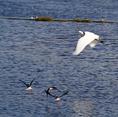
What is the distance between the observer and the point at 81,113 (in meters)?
26.7

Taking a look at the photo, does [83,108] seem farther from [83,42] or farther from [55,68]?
[55,68]

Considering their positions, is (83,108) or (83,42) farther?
(83,108)

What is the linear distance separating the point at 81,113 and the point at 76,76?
24.1 ft

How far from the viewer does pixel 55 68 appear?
119 feet

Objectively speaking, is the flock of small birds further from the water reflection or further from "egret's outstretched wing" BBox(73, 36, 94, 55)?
the water reflection

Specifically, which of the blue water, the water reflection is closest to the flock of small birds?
the blue water

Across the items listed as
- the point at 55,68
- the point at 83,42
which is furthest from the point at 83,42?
the point at 55,68

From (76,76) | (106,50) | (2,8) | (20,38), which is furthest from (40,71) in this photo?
(2,8)

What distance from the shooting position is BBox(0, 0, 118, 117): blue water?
27406 mm

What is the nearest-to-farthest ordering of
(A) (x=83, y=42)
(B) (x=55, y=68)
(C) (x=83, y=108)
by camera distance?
1. (A) (x=83, y=42)
2. (C) (x=83, y=108)
3. (B) (x=55, y=68)

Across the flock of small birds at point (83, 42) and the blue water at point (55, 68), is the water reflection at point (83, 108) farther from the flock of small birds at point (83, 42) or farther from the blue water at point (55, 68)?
the flock of small birds at point (83, 42)

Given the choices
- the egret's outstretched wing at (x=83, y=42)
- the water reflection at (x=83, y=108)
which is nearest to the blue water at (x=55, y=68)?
the water reflection at (x=83, y=108)

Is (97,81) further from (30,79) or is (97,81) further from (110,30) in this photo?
(110,30)

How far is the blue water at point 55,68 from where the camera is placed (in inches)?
1079
